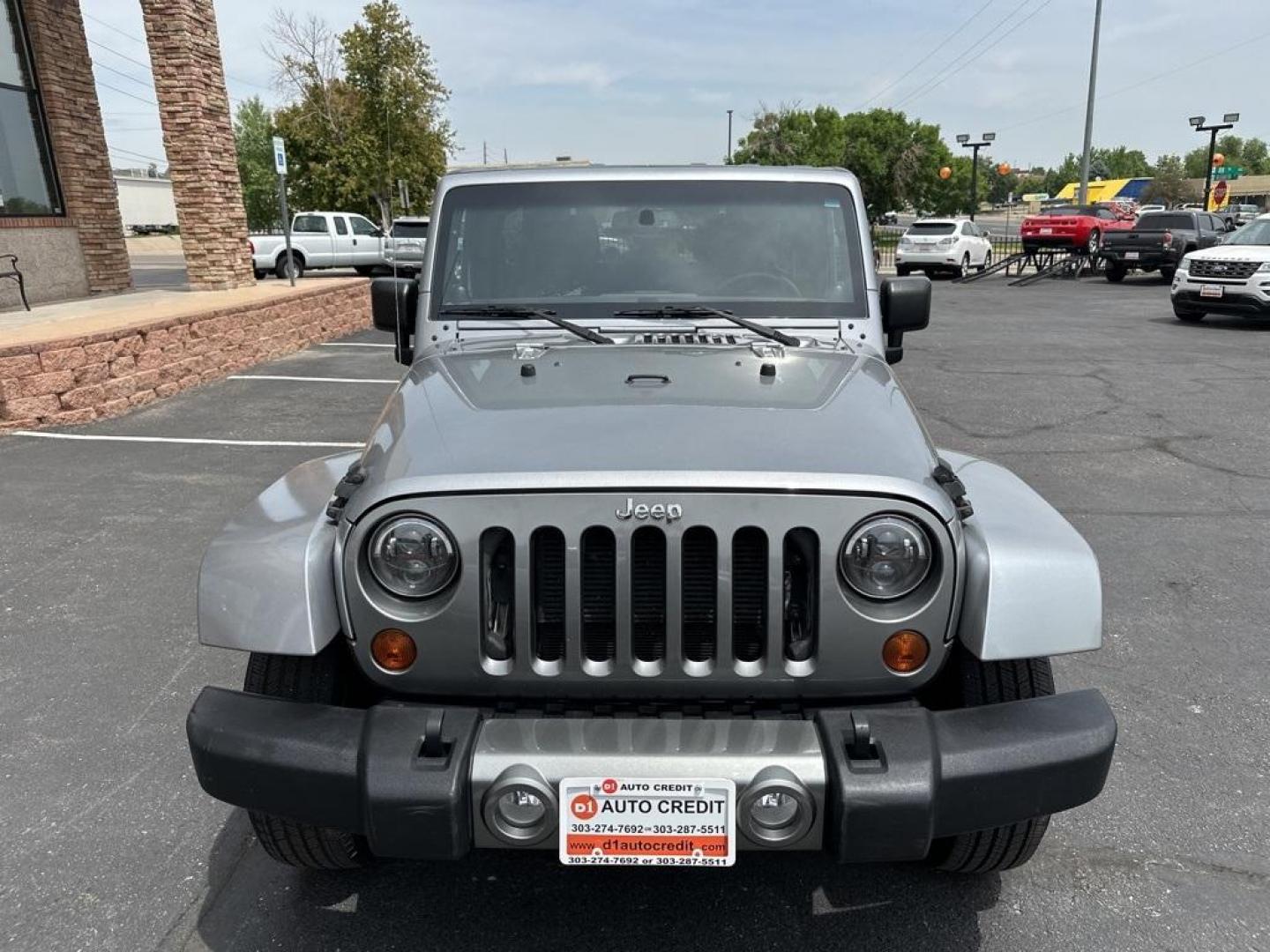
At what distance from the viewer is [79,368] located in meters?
8.38

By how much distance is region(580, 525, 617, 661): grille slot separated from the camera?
2084mm

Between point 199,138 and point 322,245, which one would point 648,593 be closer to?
point 199,138

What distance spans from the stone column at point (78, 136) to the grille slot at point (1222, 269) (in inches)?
649

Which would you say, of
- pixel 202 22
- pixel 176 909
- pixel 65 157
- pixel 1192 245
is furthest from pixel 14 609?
pixel 1192 245

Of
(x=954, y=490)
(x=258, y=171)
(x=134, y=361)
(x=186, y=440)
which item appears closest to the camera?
(x=954, y=490)

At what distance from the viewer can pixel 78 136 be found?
1470cm

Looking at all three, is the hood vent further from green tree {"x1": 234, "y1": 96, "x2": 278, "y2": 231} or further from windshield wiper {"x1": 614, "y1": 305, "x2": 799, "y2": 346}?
green tree {"x1": 234, "y1": 96, "x2": 278, "y2": 231}

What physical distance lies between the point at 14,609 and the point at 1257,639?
5468 mm

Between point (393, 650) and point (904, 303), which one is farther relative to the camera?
point (904, 303)

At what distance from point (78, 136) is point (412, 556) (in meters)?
15.8

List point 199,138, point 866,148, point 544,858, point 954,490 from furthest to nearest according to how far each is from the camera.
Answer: point 866,148, point 199,138, point 544,858, point 954,490

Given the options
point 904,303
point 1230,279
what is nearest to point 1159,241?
point 1230,279

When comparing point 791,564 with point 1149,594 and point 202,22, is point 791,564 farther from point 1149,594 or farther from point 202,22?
point 202,22

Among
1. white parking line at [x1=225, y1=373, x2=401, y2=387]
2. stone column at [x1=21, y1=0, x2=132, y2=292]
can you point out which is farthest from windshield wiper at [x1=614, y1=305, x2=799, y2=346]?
stone column at [x1=21, y1=0, x2=132, y2=292]
